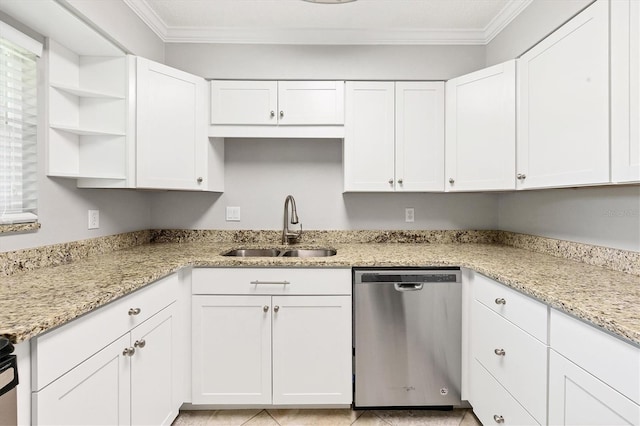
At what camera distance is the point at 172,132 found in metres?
2.12

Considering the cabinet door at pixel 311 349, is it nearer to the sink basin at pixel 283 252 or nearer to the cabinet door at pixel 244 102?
the sink basin at pixel 283 252

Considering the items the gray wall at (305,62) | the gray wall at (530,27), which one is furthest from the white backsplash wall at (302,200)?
the gray wall at (530,27)

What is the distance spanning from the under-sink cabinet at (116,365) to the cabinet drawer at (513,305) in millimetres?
1611

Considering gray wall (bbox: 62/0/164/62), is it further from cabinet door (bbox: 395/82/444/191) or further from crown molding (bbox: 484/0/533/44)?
→ crown molding (bbox: 484/0/533/44)

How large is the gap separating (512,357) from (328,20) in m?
2.25

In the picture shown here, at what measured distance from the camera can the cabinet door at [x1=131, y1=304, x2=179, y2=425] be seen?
138 centimetres

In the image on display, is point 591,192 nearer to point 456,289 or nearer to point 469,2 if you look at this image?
point 456,289

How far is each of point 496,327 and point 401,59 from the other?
188cm

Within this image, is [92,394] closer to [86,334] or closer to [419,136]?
[86,334]

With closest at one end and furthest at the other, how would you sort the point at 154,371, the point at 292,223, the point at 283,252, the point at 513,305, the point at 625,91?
the point at 625,91 → the point at 513,305 → the point at 154,371 → the point at 283,252 → the point at 292,223

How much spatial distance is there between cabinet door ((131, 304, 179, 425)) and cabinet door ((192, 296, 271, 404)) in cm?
Result: 16

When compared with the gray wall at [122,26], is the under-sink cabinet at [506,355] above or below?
below

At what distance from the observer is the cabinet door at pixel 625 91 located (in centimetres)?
119

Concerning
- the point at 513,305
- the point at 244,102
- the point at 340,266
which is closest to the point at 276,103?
the point at 244,102
